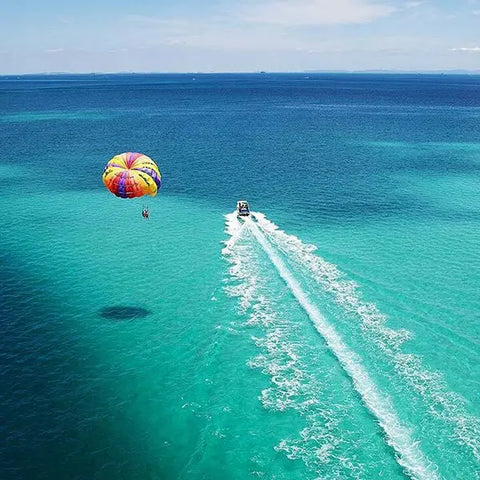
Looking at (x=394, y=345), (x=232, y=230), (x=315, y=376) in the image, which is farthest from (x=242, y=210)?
(x=315, y=376)

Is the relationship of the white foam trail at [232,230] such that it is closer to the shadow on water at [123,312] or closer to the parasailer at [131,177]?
A: the shadow on water at [123,312]

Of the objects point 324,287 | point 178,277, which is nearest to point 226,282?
point 178,277

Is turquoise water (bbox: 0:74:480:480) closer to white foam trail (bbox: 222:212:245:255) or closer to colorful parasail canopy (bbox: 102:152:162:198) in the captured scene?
white foam trail (bbox: 222:212:245:255)

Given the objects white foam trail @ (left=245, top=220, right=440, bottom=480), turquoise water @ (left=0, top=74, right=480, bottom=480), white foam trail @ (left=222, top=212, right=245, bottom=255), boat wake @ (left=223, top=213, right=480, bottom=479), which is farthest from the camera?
white foam trail @ (left=222, top=212, right=245, bottom=255)

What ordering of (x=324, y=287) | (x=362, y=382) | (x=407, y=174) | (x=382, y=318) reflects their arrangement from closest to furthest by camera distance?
(x=362, y=382)
(x=382, y=318)
(x=324, y=287)
(x=407, y=174)

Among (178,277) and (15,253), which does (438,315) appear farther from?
(15,253)

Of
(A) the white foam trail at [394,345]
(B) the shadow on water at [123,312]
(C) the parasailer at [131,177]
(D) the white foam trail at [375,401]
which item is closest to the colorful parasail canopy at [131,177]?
(C) the parasailer at [131,177]

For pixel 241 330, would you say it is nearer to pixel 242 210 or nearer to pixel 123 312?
pixel 123 312

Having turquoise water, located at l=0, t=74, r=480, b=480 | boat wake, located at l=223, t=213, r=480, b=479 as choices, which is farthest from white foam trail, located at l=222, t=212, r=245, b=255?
boat wake, located at l=223, t=213, r=480, b=479
